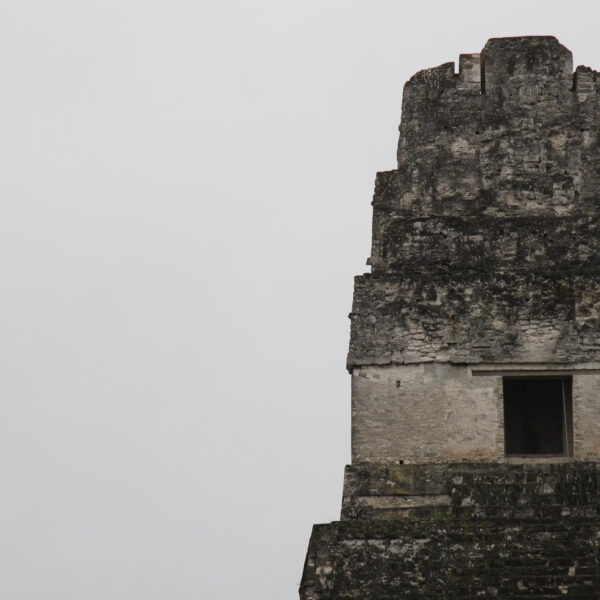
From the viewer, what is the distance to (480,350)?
13758 mm

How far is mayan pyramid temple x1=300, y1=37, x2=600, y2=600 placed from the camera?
39.9ft

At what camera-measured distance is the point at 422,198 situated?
1481 centimetres

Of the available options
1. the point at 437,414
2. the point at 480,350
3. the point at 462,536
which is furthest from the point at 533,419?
the point at 462,536

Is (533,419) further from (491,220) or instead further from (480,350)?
(491,220)

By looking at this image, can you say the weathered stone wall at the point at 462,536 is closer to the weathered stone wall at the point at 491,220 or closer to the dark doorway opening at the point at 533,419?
the weathered stone wall at the point at 491,220

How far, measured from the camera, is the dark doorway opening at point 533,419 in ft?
51.7

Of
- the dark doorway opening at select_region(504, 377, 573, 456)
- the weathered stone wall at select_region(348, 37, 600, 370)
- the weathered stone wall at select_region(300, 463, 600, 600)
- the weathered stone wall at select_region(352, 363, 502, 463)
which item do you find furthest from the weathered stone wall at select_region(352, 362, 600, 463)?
the dark doorway opening at select_region(504, 377, 573, 456)

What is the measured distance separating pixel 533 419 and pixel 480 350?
2526 mm

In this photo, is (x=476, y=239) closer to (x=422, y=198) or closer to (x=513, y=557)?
(x=422, y=198)

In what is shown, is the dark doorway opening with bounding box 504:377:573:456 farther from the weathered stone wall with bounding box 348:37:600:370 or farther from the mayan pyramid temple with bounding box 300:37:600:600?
the weathered stone wall with bounding box 348:37:600:370

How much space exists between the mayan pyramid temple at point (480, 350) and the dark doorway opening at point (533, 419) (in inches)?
0.8

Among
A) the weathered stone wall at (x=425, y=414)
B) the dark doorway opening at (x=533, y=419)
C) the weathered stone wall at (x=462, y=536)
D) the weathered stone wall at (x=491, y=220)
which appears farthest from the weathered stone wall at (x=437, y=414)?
the dark doorway opening at (x=533, y=419)

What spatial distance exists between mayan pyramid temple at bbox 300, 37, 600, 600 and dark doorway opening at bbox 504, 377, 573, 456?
21 millimetres

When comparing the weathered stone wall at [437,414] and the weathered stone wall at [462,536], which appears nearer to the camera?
the weathered stone wall at [462,536]
